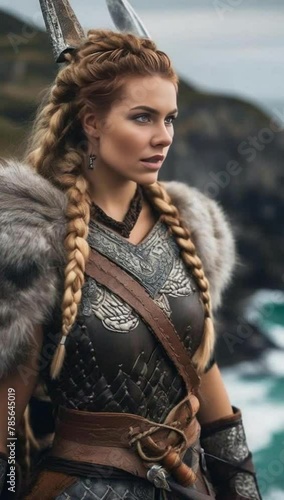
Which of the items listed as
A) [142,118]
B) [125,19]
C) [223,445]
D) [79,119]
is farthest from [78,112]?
[223,445]

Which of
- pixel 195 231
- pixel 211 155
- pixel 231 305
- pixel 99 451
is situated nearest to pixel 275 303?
pixel 231 305

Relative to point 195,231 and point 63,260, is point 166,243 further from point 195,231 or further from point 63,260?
point 63,260

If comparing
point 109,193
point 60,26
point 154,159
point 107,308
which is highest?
point 60,26

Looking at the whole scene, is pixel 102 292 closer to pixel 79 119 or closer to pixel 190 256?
pixel 190 256

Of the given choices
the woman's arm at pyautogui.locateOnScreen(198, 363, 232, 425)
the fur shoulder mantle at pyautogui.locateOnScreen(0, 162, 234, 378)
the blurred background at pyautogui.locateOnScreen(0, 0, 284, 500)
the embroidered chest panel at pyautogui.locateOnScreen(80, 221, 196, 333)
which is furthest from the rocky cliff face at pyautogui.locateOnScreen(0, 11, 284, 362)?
the fur shoulder mantle at pyautogui.locateOnScreen(0, 162, 234, 378)

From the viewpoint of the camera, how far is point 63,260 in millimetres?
2057

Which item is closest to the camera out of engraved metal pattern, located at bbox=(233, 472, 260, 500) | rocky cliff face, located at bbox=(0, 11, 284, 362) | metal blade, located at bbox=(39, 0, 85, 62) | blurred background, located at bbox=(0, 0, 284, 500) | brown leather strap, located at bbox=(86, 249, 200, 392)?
brown leather strap, located at bbox=(86, 249, 200, 392)

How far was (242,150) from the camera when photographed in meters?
3.49

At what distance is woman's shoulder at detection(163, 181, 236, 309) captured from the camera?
93.0 inches

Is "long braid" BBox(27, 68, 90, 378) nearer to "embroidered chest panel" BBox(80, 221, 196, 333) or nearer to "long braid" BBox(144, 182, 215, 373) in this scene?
"embroidered chest panel" BBox(80, 221, 196, 333)

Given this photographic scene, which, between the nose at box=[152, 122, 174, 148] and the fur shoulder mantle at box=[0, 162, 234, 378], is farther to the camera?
the nose at box=[152, 122, 174, 148]

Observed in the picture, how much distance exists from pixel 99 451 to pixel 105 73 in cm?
80

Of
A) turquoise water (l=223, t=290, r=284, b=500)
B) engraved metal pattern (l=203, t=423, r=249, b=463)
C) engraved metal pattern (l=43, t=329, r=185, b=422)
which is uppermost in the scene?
engraved metal pattern (l=43, t=329, r=185, b=422)

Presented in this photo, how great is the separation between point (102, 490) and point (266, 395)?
4.99ft
